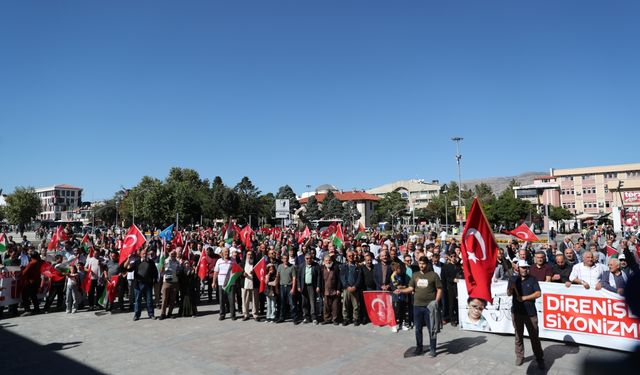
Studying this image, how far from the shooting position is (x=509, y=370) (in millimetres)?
7004

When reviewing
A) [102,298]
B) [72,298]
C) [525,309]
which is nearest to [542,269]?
[525,309]

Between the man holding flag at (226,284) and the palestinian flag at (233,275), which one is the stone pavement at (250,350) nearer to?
the man holding flag at (226,284)

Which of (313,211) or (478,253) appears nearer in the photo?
(478,253)

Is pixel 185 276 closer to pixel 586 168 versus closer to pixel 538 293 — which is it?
pixel 538 293

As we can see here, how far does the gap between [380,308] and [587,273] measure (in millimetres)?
4420

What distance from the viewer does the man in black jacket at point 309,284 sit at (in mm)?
10578

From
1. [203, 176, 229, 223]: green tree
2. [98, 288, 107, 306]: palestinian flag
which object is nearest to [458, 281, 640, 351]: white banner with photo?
[98, 288, 107, 306]: palestinian flag

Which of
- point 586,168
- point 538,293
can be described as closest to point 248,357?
point 538,293

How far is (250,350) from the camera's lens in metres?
8.38

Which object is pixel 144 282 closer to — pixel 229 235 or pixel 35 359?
pixel 35 359

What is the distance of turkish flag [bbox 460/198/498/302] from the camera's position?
7.25 metres

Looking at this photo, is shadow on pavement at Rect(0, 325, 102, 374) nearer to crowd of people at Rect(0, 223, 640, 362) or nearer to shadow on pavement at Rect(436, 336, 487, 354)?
crowd of people at Rect(0, 223, 640, 362)

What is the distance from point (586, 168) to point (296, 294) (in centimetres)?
11249

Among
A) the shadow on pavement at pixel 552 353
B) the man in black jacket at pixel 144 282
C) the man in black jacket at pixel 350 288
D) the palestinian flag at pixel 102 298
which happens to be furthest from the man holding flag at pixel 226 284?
the shadow on pavement at pixel 552 353
